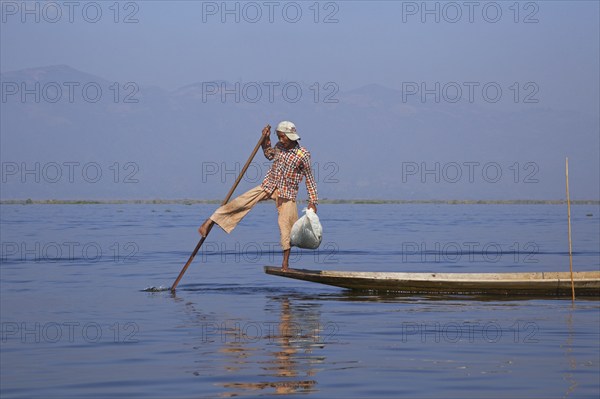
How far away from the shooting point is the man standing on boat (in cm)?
1434

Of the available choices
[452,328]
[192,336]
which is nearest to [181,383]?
[192,336]

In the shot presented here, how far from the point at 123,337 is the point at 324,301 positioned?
13.8 feet

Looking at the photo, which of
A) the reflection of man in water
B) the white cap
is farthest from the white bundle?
the reflection of man in water

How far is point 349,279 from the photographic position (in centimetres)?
1484

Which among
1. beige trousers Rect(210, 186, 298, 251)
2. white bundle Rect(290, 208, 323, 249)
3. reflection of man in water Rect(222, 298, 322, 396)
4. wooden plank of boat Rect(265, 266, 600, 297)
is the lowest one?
reflection of man in water Rect(222, 298, 322, 396)

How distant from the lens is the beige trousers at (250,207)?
14.7 metres

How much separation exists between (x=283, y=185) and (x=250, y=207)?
23.6 inches

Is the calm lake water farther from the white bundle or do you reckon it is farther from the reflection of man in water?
the white bundle

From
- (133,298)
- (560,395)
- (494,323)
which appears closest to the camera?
(560,395)

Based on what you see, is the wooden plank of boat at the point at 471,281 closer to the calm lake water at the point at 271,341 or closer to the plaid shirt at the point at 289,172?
the calm lake water at the point at 271,341

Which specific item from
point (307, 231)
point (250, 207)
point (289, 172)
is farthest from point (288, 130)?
point (307, 231)

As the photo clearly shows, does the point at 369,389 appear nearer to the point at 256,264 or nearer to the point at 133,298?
the point at 133,298

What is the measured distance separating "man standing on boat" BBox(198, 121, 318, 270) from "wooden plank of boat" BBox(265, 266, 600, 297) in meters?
0.63

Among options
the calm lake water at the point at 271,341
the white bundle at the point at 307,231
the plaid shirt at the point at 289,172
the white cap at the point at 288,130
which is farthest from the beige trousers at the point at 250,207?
the calm lake water at the point at 271,341
